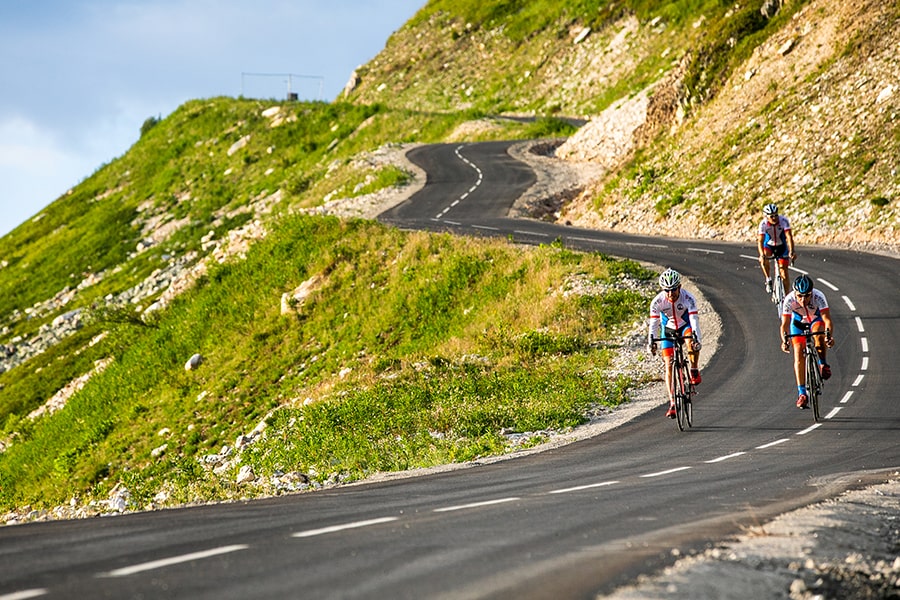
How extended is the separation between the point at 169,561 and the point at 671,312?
10.3 m

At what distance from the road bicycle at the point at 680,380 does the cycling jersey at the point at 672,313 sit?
0.41 feet

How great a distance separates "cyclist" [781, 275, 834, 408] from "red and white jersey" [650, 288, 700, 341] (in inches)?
65.5

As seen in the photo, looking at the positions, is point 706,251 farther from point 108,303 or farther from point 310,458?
point 108,303

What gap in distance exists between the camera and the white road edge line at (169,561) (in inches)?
271

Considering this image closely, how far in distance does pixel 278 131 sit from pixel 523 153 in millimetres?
22467

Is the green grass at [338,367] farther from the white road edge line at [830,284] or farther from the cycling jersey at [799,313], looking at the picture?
the white road edge line at [830,284]

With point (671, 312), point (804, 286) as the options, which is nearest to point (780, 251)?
point (804, 286)

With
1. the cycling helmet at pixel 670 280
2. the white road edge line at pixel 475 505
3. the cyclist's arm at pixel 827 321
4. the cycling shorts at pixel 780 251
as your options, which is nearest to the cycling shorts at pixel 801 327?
the cyclist's arm at pixel 827 321

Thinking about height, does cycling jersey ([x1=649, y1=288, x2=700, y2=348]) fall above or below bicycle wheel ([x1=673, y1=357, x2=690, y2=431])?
above

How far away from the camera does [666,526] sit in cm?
880

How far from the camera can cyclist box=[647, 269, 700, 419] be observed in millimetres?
15336

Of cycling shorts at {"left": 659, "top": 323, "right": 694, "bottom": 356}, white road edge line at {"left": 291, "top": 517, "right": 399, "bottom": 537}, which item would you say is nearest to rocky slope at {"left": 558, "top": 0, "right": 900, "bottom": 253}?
cycling shorts at {"left": 659, "top": 323, "right": 694, "bottom": 356}

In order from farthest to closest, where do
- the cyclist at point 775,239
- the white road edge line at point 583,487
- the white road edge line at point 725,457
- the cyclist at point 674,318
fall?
the cyclist at point 775,239 < the cyclist at point 674,318 < the white road edge line at point 725,457 < the white road edge line at point 583,487

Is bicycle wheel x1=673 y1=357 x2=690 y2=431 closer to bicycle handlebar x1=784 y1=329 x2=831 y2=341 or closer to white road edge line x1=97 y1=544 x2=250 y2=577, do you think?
bicycle handlebar x1=784 y1=329 x2=831 y2=341
